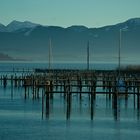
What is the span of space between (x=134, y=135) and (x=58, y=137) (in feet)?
17.9

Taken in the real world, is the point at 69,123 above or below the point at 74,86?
below

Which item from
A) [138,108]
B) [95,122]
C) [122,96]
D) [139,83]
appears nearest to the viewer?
[95,122]

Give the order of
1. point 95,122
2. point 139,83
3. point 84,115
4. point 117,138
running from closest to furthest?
point 117,138 < point 95,122 < point 84,115 < point 139,83

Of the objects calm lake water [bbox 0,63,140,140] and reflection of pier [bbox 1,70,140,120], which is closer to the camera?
calm lake water [bbox 0,63,140,140]

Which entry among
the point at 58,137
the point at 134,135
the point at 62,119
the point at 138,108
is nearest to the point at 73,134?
the point at 58,137

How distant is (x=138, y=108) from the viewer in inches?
2397

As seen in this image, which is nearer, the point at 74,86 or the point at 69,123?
the point at 69,123

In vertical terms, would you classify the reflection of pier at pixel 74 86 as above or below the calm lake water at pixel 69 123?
above

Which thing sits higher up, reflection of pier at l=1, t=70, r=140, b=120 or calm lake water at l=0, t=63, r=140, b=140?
reflection of pier at l=1, t=70, r=140, b=120

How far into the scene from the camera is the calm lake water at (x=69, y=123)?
45719mm

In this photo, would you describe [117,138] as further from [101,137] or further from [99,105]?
[99,105]

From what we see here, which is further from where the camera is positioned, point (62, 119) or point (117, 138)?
point (62, 119)

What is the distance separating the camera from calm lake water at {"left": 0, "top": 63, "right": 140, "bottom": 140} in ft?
150

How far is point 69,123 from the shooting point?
5147 cm
